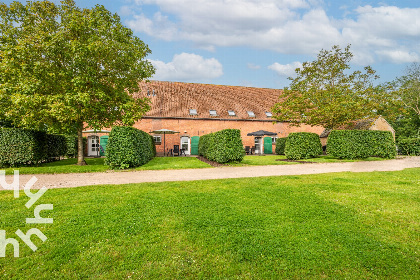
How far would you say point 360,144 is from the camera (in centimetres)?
1574

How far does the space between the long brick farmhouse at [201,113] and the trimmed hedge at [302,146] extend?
9.15 meters

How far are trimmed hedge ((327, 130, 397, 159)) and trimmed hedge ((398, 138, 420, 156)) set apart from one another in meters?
8.62

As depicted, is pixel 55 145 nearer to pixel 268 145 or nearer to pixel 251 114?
pixel 251 114

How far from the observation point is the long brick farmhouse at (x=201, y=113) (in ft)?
78.2

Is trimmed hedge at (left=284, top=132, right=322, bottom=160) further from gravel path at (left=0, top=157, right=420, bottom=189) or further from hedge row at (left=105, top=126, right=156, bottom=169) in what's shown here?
hedge row at (left=105, top=126, right=156, bottom=169)

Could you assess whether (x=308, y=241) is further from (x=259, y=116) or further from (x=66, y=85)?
(x=259, y=116)

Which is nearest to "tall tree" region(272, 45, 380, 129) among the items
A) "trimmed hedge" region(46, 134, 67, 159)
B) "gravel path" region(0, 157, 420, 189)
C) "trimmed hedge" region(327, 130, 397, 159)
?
"trimmed hedge" region(327, 130, 397, 159)

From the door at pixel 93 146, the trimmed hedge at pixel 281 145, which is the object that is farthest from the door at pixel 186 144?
the trimmed hedge at pixel 281 145

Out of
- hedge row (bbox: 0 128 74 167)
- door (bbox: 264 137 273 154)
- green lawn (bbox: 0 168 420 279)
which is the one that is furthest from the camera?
door (bbox: 264 137 273 154)

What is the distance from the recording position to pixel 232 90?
29812mm

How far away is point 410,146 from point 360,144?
37.4ft

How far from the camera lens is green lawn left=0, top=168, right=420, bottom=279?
2480mm

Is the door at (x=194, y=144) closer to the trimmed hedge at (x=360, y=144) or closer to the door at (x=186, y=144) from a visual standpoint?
the door at (x=186, y=144)

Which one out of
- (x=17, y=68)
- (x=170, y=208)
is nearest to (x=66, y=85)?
(x=17, y=68)
